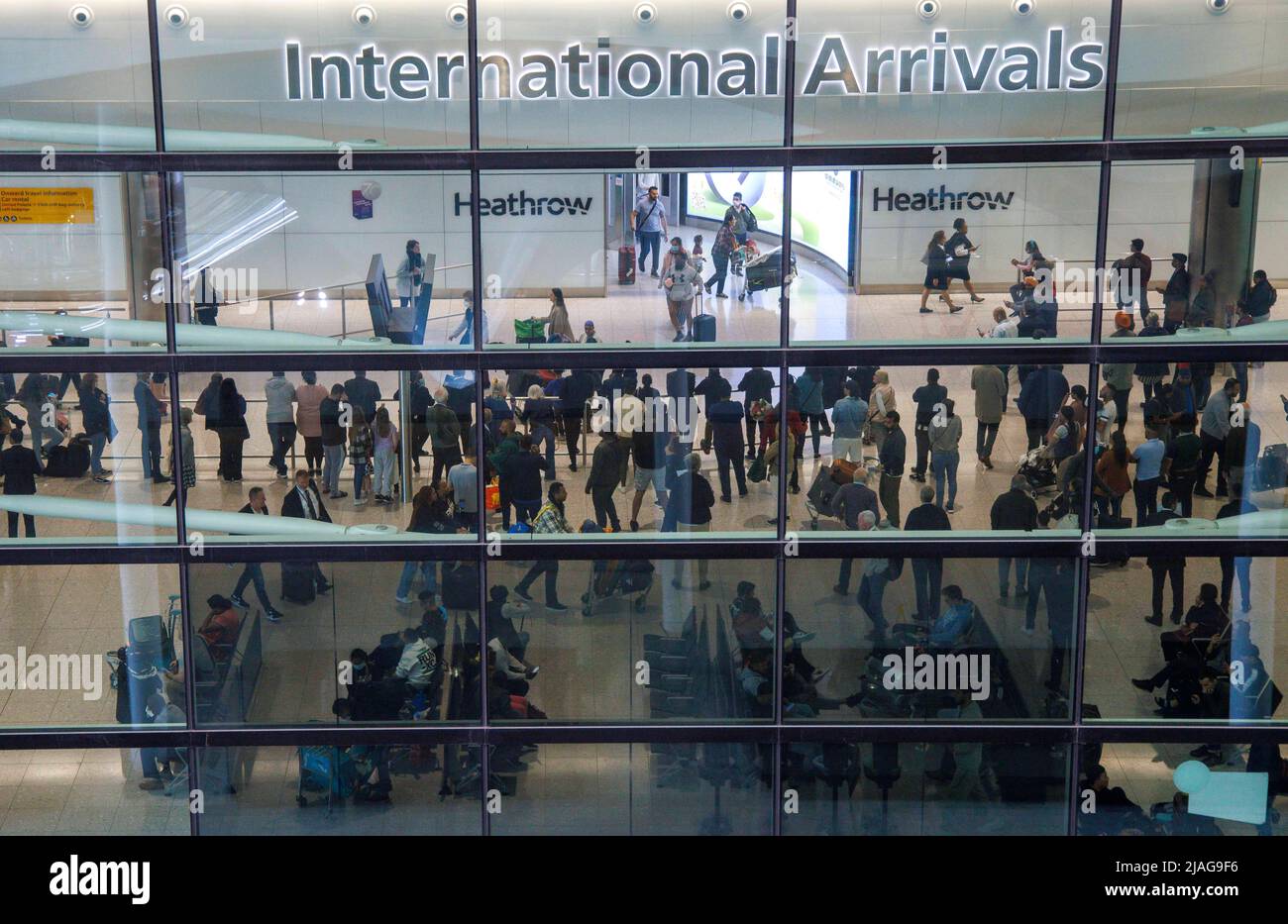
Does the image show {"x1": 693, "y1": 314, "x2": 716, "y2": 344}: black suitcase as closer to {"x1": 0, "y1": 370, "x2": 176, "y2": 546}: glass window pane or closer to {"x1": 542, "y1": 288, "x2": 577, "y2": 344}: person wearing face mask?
{"x1": 542, "y1": 288, "x2": 577, "y2": 344}: person wearing face mask

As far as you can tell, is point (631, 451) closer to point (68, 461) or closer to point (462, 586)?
point (462, 586)

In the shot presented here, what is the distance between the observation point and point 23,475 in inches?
484

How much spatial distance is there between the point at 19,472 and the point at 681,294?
5161 mm

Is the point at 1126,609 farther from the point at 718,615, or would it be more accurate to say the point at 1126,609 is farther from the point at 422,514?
the point at 422,514

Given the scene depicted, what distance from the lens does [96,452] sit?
483 inches

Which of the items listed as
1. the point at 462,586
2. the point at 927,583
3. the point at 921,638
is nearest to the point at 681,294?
the point at 462,586

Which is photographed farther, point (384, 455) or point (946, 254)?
point (384, 455)

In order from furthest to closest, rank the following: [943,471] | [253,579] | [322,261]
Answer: [253,579], [943,471], [322,261]

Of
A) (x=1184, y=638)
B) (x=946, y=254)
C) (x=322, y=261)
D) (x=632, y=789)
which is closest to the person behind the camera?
(x=946, y=254)

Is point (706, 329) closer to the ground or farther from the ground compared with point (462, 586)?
farther from the ground

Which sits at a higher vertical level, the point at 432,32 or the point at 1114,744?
the point at 432,32
